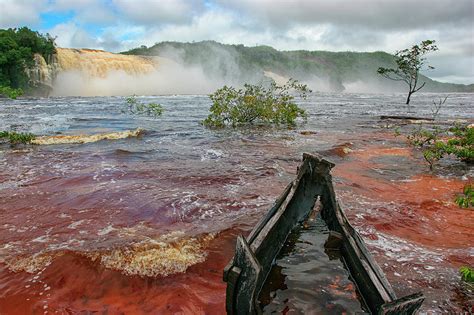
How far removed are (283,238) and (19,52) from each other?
52.9 meters

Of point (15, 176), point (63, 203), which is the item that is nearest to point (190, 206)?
point (63, 203)

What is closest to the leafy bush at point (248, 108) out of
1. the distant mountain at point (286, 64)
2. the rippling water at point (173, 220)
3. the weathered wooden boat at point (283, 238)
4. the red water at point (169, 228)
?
the rippling water at point (173, 220)

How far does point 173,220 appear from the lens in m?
5.95

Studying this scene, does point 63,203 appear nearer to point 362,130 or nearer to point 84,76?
point 362,130

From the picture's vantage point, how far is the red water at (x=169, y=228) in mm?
3896

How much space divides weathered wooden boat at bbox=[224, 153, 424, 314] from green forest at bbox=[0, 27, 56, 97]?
159ft

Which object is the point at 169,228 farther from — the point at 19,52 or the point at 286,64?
the point at 286,64

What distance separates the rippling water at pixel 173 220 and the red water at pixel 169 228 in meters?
0.02

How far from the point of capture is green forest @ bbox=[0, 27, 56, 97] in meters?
45.0

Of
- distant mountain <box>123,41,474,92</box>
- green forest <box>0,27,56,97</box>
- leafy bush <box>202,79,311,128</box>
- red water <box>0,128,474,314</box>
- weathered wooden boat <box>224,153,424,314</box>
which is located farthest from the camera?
distant mountain <box>123,41,474,92</box>

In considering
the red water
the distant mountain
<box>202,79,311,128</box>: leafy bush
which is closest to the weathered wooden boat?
the red water

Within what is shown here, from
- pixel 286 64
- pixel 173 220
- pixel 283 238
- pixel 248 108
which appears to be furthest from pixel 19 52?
pixel 286 64

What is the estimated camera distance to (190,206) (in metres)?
6.65

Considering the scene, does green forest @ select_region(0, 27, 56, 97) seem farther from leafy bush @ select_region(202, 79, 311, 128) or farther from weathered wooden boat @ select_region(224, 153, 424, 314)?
weathered wooden boat @ select_region(224, 153, 424, 314)
